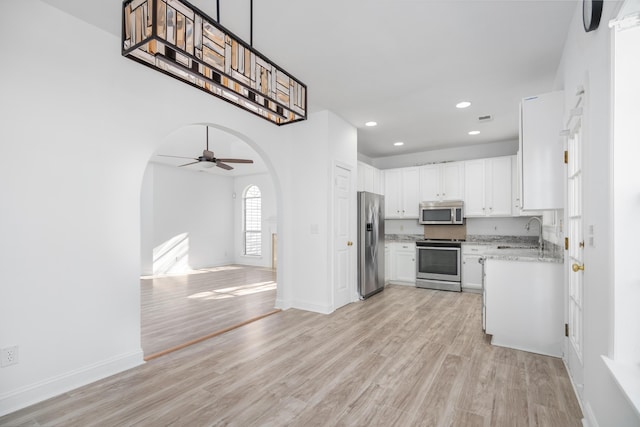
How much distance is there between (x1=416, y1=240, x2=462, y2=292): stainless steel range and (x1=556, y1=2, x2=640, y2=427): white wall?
3680mm

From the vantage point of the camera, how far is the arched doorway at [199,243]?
403cm

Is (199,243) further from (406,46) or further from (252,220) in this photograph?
(406,46)

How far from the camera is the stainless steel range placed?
555 cm

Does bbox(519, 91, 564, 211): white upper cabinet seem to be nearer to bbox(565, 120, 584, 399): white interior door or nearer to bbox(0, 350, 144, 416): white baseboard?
bbox(565, 120, 584, 399): white interior door

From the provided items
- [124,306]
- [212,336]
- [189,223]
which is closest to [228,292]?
[212,336]

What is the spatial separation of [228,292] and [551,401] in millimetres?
4627

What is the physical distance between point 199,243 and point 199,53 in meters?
7.73

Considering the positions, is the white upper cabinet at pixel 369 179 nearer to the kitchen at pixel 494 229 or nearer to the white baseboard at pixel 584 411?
the kitchen at pixel 494 229

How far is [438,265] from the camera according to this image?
5.69 meters

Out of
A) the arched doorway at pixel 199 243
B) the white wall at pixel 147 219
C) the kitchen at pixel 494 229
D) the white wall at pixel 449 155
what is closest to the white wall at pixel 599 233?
the kitchen at pixel 494 229

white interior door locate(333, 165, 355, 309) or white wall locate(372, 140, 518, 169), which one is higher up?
white wall locate(372, 140, 518, 169)

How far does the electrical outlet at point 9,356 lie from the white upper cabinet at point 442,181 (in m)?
5.91

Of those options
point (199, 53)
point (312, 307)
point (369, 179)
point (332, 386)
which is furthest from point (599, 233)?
point (369, 179)

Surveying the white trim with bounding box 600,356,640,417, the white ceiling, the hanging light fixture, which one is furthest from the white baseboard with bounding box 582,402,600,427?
the white ceiling
